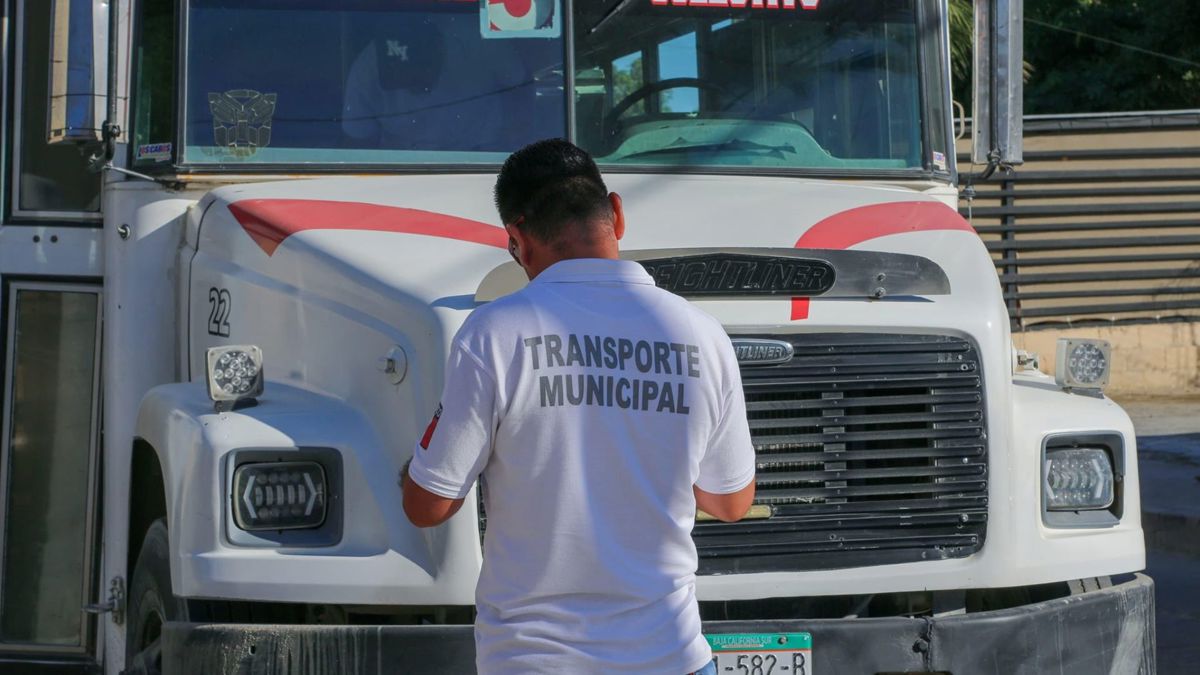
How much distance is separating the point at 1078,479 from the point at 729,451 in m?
1.79

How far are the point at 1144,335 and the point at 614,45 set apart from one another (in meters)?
12.2

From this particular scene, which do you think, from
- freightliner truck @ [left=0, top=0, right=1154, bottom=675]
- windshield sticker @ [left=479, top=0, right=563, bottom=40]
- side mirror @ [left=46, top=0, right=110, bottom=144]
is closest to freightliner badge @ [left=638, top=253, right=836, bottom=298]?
freightliner truck @ [left=0, top=0, right=1154, bottom=675]

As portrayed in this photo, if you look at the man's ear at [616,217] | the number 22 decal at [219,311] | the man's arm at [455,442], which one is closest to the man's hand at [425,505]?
the man's arm at [455,442]

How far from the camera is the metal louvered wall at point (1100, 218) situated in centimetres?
1622

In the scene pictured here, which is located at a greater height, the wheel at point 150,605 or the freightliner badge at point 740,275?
the freightliner badge at point 740,275

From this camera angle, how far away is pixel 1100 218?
1658cm

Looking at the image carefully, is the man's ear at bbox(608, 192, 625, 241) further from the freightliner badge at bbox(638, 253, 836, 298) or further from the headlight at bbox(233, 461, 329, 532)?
the headlight at bbox(233, 461, 329, 532)

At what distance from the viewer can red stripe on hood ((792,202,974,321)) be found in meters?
4.41

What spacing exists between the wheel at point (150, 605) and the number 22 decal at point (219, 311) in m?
0.58

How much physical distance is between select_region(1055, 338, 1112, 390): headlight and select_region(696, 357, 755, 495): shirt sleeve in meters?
1.90

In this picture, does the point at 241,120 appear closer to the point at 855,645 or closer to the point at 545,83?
the point at 545,83

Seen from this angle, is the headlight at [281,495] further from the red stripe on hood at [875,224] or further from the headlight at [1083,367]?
the headlight at [1083,367]

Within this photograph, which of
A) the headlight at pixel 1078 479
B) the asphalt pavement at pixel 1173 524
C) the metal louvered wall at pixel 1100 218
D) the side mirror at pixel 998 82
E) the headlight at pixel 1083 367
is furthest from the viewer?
the metal louvered wall at pixel 1100 218

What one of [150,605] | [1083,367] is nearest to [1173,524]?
[1083,367]
